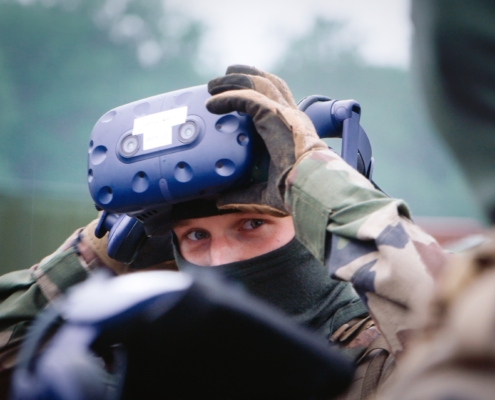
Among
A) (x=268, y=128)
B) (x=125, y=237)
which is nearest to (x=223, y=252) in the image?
(x=125, y=237)

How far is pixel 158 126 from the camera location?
65.6 inches

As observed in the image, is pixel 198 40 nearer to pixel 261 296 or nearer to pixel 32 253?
pixel 32 253

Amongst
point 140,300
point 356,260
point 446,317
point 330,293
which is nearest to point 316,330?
point 330,293

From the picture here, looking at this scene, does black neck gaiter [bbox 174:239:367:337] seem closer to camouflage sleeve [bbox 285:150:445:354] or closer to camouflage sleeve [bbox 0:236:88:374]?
camouflage sleeve [bbox 285:150:445:354]

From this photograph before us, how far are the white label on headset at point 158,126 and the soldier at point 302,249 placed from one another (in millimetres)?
112

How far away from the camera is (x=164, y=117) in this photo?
1.68 m

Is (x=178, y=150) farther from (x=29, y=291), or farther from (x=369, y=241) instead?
(x=29, y=291)

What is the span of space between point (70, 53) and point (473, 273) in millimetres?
8458

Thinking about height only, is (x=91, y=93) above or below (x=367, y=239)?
below

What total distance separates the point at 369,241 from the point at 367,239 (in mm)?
18

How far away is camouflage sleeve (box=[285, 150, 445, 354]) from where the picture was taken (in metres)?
1.17

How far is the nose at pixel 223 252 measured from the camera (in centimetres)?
183

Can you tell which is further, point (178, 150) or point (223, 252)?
point (223, 252)

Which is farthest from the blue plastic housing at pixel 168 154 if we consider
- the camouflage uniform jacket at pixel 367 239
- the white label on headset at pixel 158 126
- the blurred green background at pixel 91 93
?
the blurred green background at pixel 91 93
